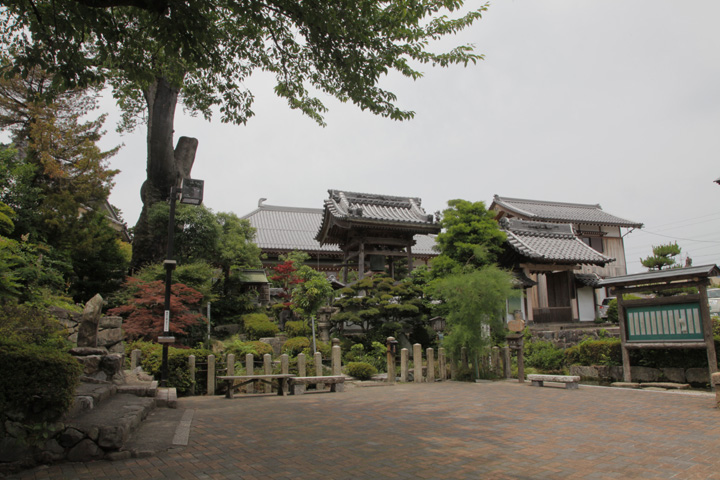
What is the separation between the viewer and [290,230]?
33031mm

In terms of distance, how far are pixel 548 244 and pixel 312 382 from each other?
12473 mm

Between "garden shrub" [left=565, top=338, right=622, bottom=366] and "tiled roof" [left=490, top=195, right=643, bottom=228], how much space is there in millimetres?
16843

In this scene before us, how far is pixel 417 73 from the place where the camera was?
7.64 meters

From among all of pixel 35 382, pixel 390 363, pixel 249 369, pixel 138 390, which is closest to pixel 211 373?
pixel 249 369

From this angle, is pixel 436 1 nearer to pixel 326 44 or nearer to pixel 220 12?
pixel 326 44

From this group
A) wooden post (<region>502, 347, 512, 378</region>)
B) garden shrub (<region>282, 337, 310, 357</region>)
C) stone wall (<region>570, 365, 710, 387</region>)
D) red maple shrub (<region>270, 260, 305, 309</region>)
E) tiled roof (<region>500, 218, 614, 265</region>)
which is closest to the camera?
stone wall (<region>570, 365, 710, 387</region>)

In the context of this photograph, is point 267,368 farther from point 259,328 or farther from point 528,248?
point 528,248

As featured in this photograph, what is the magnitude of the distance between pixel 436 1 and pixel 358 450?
6.32m

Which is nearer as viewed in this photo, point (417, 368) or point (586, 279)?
point (417, 368)

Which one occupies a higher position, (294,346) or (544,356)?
(294,346)

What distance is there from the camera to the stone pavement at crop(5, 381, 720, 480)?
4.56 m

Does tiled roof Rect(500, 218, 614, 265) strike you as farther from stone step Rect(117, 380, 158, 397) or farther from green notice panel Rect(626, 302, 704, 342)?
stone step Rect(117, 380, 158, 397)

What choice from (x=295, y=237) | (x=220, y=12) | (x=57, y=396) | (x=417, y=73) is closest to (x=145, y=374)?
(x=57, y=396)

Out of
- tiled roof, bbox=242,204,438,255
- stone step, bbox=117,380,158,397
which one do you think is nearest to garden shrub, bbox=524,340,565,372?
stone step, bbox=117,380,158,397
